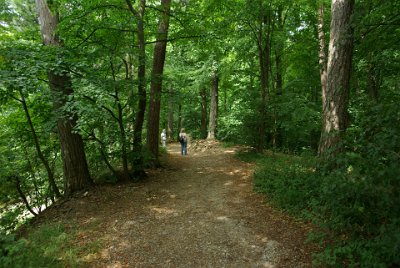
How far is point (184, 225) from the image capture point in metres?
5.27

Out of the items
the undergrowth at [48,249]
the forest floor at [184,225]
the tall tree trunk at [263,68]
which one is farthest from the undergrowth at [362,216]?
the tall tree trunk at [263,68]

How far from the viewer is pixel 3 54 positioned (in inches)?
223

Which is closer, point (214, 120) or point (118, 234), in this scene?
point (118, 234)

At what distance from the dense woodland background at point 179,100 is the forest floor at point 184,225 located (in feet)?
1.81

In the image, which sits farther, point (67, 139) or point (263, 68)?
point (263, 68)

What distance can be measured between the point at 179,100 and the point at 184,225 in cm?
481

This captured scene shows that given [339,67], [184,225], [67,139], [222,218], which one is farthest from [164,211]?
[339,67]

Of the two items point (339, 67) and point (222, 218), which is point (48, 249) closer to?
point (222, 218)

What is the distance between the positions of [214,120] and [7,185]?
11.6 metres

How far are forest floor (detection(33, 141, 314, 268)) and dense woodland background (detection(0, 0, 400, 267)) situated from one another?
551 millimetres

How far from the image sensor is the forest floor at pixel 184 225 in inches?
163

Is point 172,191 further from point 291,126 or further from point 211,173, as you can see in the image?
point 291,126

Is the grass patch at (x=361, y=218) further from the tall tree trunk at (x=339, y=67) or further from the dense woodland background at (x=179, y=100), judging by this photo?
the tall tree trunk at (x=339, y=67)

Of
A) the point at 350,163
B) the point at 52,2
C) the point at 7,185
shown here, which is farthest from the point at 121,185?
the point at 350,163
